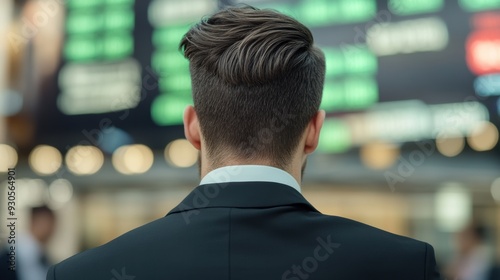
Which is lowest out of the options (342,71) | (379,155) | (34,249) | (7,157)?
(34,249)

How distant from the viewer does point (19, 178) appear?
8.71 feet

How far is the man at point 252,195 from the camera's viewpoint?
544 millimetres

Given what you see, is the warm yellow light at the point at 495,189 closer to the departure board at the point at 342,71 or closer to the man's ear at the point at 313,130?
the departure board at the point at 342,71

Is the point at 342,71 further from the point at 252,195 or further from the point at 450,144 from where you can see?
the point at 252,195

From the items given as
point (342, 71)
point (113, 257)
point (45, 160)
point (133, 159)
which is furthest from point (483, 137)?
point (113, 257)

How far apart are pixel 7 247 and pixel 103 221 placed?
412 millimetres

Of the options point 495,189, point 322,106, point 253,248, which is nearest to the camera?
point 253,248

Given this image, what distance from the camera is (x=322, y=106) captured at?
7.50ft

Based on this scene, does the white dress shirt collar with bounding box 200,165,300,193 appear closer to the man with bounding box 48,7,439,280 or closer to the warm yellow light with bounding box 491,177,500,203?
the man with bounding box 48,7,439,280

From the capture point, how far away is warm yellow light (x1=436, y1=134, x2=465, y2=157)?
6.69ft

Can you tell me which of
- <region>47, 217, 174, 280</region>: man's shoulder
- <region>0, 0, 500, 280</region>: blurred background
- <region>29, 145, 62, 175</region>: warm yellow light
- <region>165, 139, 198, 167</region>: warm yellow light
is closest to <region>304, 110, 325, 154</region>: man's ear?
<region>47, 217, 174, 280</region>: man's shoulder

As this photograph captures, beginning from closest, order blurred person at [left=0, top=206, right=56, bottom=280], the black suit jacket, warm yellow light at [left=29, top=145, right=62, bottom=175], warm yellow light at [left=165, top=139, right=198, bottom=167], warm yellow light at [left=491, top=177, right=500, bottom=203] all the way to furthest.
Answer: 1. the black suit jacket
2. warm yellow light at [left=491, top=177, right=500, bottom=203]
3. warm yellow light at [left=165, top=139, right=198, bottom=167]
4. blurred person at [left=0, top=206, right=56, bottom=280]
5. warm yellow light at [left=29, top=145, right=62, bottom=175]

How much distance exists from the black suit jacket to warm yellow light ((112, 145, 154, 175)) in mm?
1867

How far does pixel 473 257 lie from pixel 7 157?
1763 millimetres
